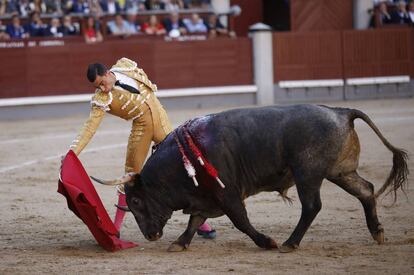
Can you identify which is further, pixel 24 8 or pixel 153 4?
pixel 153 4

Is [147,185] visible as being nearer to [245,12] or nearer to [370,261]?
[370,261]

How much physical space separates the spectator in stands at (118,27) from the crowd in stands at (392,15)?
498cm

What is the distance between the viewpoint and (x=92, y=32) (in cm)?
1545

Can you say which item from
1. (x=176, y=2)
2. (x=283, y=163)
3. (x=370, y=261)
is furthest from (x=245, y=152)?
(x=176, y=2)

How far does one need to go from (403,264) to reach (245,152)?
116 cm

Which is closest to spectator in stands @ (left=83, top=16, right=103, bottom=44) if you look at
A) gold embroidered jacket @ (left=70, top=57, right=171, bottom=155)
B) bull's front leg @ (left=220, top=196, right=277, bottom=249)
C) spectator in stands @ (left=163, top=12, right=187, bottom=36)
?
spectator in stands @ (left=163, top=12, right=187, bottom=36)

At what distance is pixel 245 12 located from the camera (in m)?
19.8

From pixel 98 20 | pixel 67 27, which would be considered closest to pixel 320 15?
pixel 98 20

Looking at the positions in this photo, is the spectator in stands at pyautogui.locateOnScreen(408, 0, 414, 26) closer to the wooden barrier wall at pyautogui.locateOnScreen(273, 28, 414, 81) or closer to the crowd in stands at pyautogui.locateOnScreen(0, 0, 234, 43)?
the wooden barrier wall at pyautogui.locateOnScreen(273, 28, 414, 81)

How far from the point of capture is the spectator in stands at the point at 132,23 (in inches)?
616

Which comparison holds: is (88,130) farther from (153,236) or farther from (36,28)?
(36,28)

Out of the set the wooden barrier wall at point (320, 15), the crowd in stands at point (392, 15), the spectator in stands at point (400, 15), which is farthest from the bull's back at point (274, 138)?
the wooden barrier wall at point (320, 15)

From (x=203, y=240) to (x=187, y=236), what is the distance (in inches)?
14.9

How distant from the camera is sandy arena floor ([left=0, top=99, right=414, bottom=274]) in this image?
17.2 ft
